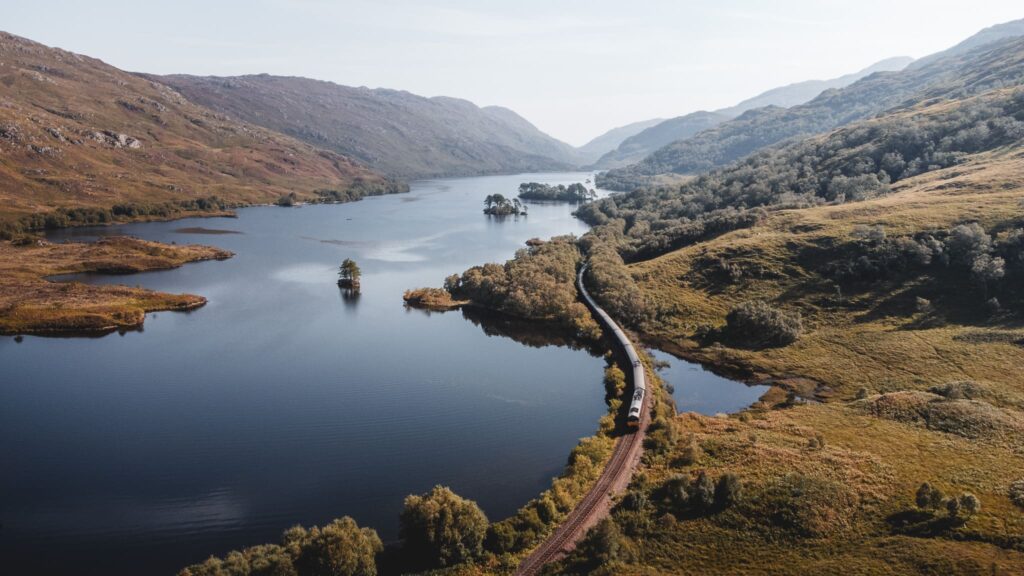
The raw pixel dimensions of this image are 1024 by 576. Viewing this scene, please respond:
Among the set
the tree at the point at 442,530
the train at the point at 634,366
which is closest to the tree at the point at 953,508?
the train at the point at 634,366

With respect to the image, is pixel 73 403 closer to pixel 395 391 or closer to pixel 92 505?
pixel 92 505

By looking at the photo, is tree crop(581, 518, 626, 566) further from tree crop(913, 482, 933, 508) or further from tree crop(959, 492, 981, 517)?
tree crop(959, 492, 981, 517)

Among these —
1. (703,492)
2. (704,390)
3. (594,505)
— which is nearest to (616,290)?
(704,390)

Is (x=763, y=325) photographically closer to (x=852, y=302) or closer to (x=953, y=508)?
(x=852, y=302)

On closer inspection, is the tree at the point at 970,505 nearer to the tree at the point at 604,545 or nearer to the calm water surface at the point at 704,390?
the tree at the point at 604,545

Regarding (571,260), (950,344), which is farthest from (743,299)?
(571,260)

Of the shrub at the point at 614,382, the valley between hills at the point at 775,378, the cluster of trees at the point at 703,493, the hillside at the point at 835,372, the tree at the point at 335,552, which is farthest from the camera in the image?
the shrub at the point at 614,382

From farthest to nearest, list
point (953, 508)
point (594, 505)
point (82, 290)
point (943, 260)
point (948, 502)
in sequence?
point (82, 290), point (943, 260), point (594, 505), point (948, 502), point (953, 508)
